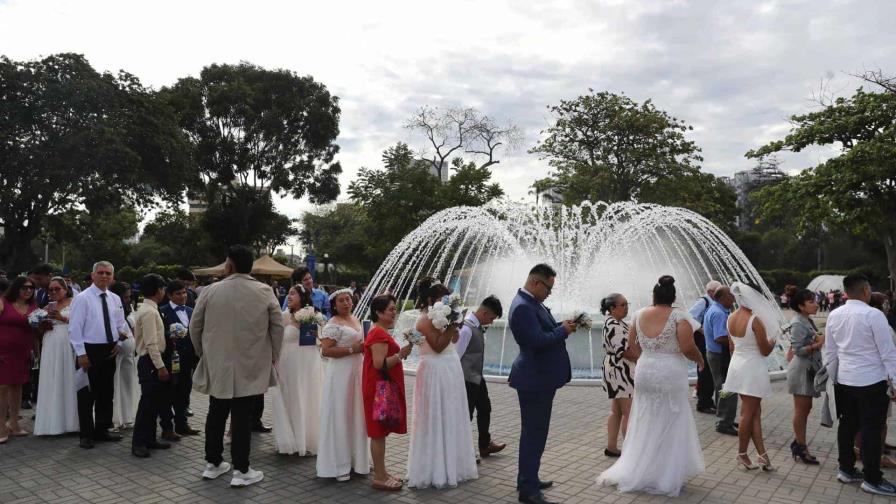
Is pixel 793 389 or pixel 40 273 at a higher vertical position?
pixel 40 273

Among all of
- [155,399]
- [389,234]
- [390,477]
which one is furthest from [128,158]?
[390,477]

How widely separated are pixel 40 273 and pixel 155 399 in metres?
3.80

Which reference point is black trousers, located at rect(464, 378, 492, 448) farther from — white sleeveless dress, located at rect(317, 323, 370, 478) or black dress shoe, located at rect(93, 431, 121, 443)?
black dress shoe, located at rect(93, 431, 121, 443)

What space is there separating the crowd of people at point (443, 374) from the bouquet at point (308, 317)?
2 cm

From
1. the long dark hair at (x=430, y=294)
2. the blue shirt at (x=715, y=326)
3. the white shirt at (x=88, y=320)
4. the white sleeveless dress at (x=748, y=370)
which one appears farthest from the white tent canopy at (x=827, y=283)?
the white shirt at (x=88, y=320)

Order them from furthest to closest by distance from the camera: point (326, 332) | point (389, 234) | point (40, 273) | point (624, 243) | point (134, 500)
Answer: point (389, 234) < point (624, 243) < point (40, 273) < point (326, 332) < point (134, 500)

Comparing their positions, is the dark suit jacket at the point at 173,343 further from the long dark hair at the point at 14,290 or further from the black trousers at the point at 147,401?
the long dark hair at the point at 14,290

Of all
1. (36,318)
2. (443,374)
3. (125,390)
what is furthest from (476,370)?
(36,318)

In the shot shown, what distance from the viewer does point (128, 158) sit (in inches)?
1112

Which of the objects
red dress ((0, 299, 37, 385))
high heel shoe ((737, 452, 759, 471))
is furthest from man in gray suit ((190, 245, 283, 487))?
high heel shoe ((737, 452, 759, 471))

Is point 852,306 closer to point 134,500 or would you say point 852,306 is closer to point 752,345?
point 752,345

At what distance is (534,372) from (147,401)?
4.36m

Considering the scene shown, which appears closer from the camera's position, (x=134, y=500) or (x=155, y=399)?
(x=134, y=500)

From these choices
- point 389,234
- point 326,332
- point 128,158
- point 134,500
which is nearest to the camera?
point 134,500
